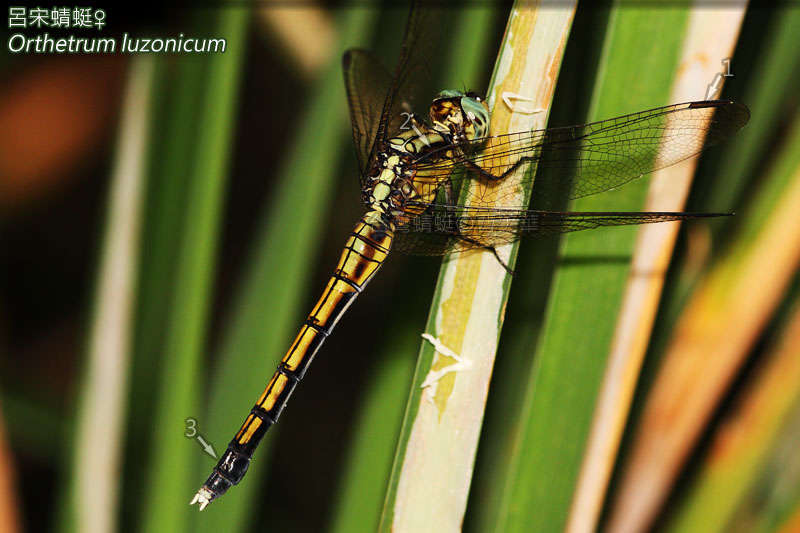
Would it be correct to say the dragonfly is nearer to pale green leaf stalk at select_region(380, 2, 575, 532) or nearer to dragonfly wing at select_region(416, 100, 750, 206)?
dragonfly wing at select_region(416, 100, 750, 206)

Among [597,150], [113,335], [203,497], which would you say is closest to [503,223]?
[597,150]

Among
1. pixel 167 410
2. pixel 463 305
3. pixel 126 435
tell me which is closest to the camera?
pixel 463 305

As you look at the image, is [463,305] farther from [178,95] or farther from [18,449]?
[18,449]

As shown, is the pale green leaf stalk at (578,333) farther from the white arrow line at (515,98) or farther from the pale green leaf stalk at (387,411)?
the pale green leaf stalk at (387,411)

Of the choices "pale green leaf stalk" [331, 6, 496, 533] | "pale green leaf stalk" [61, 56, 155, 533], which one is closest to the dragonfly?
"pale green leaf stalk" [331, 6, 496, 533]

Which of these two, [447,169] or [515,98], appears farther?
[447,169]

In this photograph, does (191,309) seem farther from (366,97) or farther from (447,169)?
(366,97)

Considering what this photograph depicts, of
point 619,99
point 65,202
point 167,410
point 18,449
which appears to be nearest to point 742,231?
point 619,99
